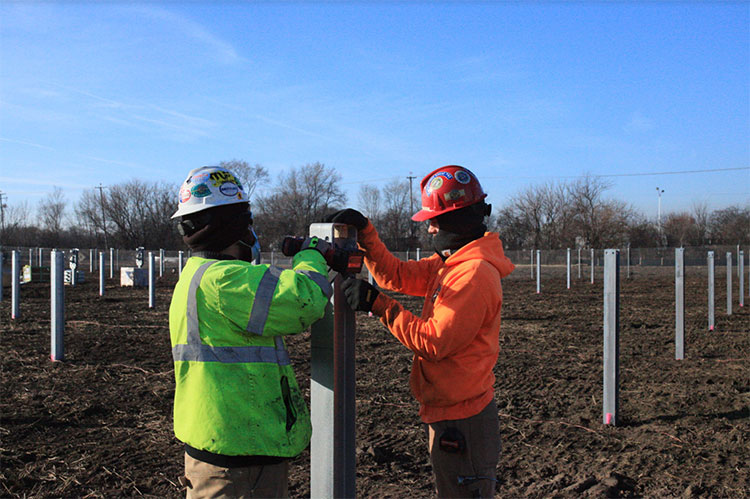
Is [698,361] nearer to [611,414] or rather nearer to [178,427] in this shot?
[611,414]

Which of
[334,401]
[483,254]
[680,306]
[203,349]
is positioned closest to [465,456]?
[334,401]

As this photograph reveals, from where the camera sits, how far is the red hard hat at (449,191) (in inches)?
106

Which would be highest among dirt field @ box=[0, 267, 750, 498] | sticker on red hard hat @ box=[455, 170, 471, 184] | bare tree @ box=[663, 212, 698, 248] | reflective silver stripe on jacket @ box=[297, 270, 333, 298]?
bare tree @ box=[663, 212, 698, 248]

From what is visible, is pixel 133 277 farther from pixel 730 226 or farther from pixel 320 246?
pixel 730 226

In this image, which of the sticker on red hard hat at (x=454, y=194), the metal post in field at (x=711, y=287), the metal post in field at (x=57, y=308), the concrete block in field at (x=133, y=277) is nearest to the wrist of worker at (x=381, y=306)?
the sticker on red hard hat at (x=454, y=194)

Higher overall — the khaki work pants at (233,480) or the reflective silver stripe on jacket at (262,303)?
the reflective silver stripe on jacket at (262,303)

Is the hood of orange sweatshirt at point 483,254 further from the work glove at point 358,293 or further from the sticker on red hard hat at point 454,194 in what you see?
the work glove at point 358,293

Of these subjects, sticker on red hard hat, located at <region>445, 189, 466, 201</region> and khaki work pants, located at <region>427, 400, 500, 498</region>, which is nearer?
khaki work pants, located at <region>427, 400, 500, 498</region>

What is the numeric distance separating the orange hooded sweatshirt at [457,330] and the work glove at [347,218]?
1.26ft

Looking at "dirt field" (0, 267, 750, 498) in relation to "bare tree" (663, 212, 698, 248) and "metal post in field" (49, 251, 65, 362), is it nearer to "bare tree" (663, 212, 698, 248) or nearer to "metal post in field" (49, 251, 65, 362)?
"metal post in field" (49, 251, 65, 362)

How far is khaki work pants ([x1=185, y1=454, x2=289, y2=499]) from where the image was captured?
2168 millimetres

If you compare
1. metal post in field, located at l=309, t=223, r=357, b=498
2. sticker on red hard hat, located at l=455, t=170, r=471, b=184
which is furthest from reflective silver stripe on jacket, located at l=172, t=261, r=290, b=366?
sticker on red hard hat, located at l=455, t=170, r=471, b=184

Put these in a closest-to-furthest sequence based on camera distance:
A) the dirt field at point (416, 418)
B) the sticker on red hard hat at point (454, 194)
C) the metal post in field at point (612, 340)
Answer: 1. the sticker on red hard hat at point (454, 194)
2. the dirt field at point (416, 418)
3. the metal post in field at point (612, 340)

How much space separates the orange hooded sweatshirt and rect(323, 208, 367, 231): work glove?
1.26 feet
